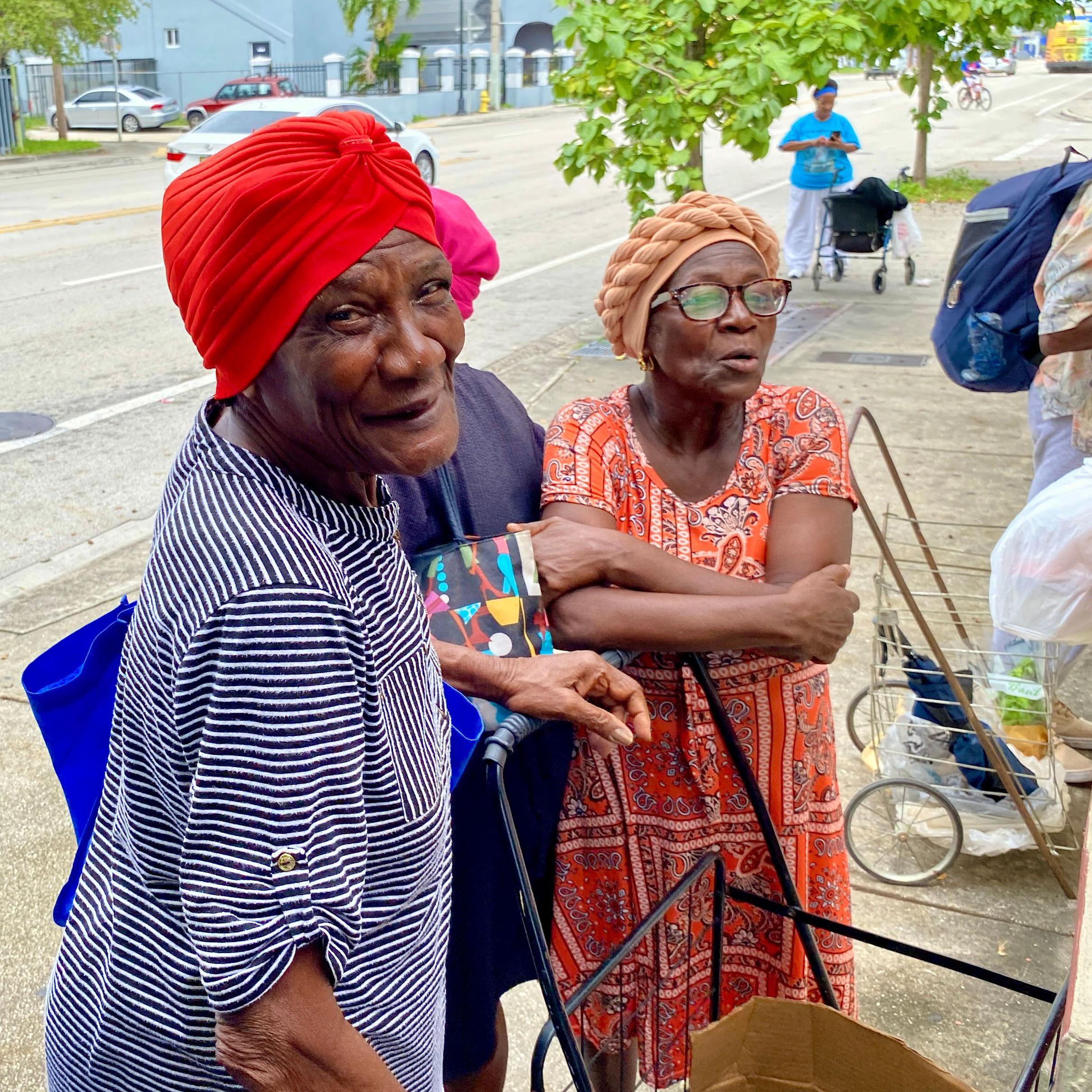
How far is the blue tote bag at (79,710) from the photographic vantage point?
1.61 meters

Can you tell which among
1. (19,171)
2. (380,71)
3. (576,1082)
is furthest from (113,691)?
(380,71)

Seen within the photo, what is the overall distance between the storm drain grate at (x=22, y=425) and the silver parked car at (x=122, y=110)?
29.5 meters

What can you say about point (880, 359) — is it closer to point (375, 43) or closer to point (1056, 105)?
point (375, 43)

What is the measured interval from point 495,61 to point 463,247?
40.0 metres

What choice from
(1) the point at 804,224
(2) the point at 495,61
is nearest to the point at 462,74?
(2) the point at 495,61

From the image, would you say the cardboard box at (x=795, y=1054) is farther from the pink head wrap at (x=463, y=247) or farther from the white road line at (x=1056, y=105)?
the white road line at (x=1056, y=105)

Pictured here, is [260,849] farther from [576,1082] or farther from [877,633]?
[877,633]

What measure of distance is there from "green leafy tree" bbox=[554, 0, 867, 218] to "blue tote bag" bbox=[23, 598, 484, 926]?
4915 mm

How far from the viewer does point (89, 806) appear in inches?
65.0

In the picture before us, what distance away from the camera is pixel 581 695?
1.87m

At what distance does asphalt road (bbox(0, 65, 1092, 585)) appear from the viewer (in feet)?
21.7

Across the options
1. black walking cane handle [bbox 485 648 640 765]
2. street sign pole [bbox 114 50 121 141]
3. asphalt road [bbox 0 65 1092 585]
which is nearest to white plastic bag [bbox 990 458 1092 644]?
black walking cane handle [bbox 485 648 640 765]

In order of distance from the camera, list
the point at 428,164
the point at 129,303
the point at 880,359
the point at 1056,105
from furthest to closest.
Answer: the point at 1056,105 < the point at 428,164 < the point at 129,303 < the point at 880,359

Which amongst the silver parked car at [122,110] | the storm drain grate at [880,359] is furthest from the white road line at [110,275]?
the silver parked car at [122,110]
